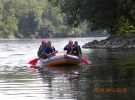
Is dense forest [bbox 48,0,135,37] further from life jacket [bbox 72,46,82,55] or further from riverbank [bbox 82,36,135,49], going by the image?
life jacket [bbox 72,46,82,55]

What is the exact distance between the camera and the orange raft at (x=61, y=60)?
18734 millimetres

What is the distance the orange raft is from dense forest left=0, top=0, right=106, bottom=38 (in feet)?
303

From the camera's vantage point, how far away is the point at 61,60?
18.8 metres

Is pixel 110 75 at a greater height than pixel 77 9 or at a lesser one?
lesser

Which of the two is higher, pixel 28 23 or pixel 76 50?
A: pixel 28 23

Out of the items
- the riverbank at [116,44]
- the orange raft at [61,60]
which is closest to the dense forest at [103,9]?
the riverbank at [116,44]

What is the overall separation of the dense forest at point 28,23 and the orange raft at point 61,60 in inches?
3633

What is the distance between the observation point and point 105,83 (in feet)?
40.3

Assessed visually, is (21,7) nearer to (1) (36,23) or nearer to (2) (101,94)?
(1) (36,23)

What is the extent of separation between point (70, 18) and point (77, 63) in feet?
71.2

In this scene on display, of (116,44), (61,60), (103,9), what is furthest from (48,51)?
(116,44)

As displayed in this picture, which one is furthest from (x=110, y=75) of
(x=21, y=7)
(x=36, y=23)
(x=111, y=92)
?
(x=21, y=7)

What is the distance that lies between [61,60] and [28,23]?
10800 centimetres

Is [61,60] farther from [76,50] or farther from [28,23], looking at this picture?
[28,23]
